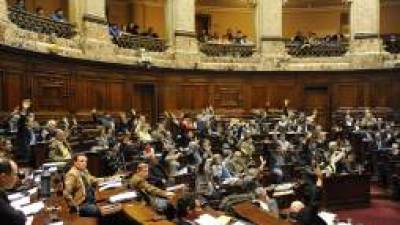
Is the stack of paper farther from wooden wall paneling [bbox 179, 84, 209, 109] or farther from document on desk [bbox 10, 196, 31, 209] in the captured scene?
wooden wall paneling [bbox 179, 84, 209, 109]

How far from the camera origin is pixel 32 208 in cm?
601

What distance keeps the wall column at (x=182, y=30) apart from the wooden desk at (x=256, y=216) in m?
14.8

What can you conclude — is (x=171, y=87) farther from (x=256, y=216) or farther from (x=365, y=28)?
(x=256, y=216)

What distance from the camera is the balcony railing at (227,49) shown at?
2220cm

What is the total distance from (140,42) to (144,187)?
1326cm

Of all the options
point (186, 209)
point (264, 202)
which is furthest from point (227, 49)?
point (186, 209)

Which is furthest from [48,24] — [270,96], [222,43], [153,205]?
[153,205]

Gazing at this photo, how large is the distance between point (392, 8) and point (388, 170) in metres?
15.2

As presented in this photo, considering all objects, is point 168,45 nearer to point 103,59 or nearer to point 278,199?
point 103,59

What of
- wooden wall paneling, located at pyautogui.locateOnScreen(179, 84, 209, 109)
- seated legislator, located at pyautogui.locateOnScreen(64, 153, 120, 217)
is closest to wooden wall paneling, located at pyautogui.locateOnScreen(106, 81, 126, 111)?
wooden wall paneling, located at pyautogui.locateOnScreen(179, 84, 209, 109)

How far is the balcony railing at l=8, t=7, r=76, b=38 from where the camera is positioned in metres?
15.0

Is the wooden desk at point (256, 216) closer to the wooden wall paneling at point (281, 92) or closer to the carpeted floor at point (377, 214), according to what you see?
the carpeted floor at point (377, 214)

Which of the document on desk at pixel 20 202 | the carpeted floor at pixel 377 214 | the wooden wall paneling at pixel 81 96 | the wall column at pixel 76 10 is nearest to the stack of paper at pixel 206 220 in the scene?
the document on desk at pixel 20 202

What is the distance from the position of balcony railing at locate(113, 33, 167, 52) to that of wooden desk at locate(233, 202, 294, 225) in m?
13.6
